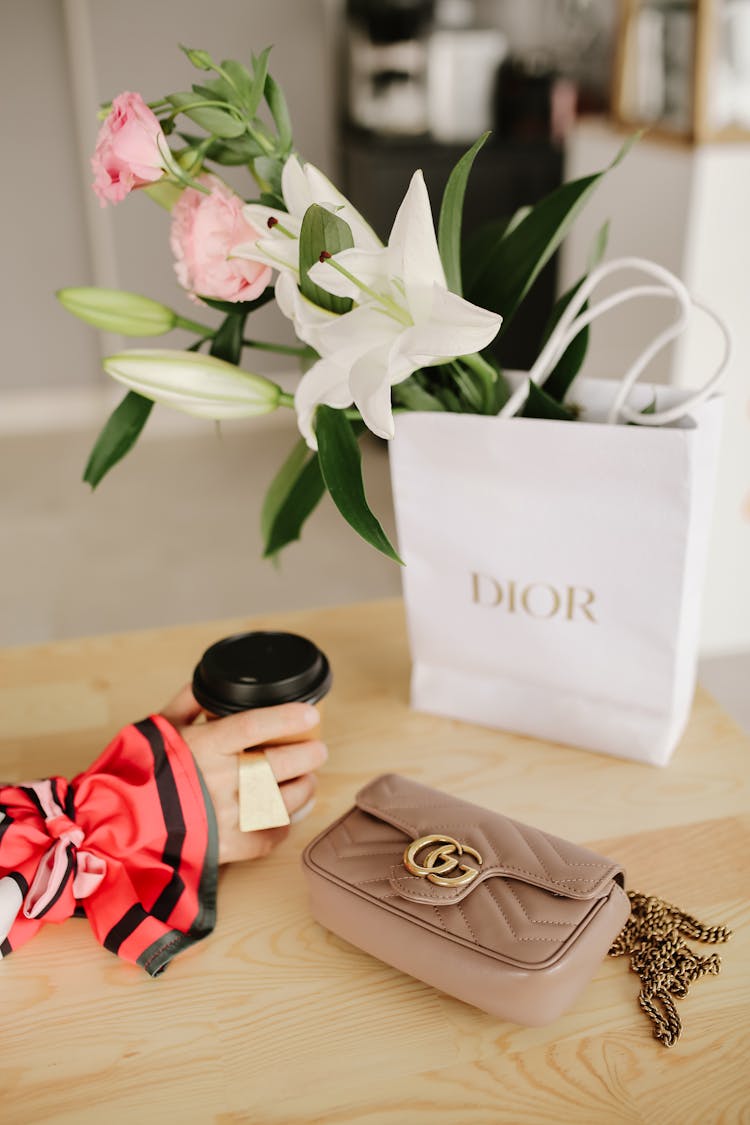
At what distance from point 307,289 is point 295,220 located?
0.05 metres

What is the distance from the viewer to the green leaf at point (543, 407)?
837 millimetres

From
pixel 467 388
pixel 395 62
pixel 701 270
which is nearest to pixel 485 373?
pixel 467 388

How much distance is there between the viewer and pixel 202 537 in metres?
2.93

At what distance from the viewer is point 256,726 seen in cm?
77

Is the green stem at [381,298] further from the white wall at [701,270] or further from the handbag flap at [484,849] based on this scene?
the white wall at [701,270]

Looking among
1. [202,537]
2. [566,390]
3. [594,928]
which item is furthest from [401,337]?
[202,537]

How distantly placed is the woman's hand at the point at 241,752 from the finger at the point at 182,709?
0.17ft

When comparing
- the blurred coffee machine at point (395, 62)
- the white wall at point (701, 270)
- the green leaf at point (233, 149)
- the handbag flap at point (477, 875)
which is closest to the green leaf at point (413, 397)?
the green leaf at point (233, 149)

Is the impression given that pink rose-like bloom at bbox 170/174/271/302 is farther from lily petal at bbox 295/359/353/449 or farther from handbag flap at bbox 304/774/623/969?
handbag flap at bbox 304/774/623/969

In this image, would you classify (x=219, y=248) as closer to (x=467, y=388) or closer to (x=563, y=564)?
(x=467, y=388)

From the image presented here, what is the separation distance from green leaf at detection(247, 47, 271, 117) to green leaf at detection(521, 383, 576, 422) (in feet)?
0.96

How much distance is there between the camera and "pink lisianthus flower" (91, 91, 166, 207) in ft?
2.37

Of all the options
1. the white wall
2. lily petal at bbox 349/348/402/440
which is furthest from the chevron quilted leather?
the white wall

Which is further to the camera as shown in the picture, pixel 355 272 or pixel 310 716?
pixel 310 716
